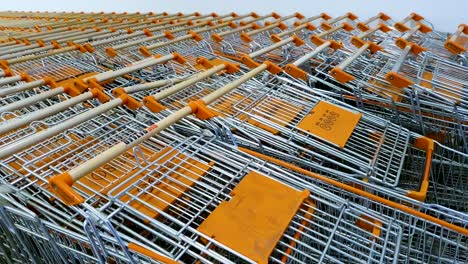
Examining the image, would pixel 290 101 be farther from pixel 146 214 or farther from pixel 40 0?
pixel 40 0

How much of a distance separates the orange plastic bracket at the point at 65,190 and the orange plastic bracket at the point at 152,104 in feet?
2.19

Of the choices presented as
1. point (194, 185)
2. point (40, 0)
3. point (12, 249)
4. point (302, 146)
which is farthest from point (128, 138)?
point (40, 0)

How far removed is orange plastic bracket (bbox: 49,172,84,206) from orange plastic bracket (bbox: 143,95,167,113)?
67 centimetres

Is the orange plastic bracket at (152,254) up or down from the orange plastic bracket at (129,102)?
down

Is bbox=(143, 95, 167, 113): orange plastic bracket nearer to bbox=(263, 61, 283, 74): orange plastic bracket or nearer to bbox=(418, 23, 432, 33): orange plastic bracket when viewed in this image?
bbox=(263, 61, 283, 74): orange plastic bracket

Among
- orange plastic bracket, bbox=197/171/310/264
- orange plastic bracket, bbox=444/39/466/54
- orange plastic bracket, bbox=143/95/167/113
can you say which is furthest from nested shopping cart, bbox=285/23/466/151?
orange plastic bracket, bbox=197/171/310/264

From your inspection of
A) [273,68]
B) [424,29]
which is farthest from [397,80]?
[424,29]

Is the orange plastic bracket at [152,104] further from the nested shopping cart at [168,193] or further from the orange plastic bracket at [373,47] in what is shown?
the orange plastic bracket at [373,47]

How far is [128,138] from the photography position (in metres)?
1.73

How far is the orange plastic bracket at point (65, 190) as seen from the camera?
46.5 inches

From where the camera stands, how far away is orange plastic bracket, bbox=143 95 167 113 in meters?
1.81

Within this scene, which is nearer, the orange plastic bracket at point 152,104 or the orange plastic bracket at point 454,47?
the orange plastic bracket at point 152,104

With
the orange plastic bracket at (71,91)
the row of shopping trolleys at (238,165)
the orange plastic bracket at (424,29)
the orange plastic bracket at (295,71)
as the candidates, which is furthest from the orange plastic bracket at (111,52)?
the orange plastic bracket at (424,29)

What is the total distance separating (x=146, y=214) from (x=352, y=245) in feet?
2.37
